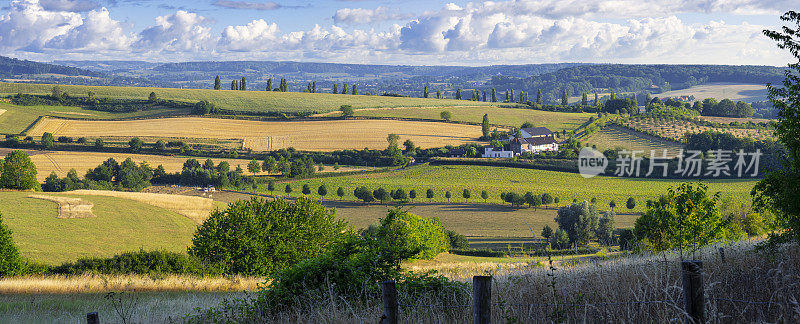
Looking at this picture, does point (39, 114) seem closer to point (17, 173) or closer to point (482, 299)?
point (17, 173)

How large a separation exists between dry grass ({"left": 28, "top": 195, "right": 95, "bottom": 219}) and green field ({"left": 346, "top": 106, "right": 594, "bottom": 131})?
9808 cm

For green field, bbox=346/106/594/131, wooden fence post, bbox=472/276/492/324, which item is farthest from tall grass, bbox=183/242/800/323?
green field, bbox=346/106/594/131

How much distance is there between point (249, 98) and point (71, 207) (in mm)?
111897

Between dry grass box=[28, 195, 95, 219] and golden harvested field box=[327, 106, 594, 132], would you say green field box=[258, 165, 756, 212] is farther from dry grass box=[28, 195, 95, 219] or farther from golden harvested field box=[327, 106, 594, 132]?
golden harvested field box=[327, 106, 594, 132]

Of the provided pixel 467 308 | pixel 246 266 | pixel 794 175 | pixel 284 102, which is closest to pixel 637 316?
pixel 467 308

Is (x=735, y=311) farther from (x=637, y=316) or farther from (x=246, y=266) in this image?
(x=246, y=266)

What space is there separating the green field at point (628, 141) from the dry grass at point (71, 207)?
9389 cm

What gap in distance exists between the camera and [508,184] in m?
91.4

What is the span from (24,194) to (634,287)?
64.1 meters

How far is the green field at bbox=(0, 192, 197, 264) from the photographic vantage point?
39312 millimetres

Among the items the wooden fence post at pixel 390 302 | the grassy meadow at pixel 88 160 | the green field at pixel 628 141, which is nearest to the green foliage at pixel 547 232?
the grassy meadow at pixel 88 160

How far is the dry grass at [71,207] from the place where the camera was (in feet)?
161

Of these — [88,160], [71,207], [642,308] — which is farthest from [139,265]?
[88,160]

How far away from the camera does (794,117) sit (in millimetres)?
12320
